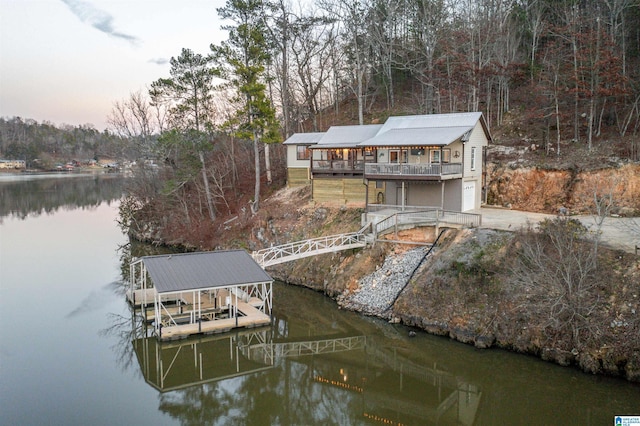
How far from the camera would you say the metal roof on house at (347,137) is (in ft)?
102

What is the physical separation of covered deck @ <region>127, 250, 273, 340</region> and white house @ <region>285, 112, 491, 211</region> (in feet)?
30.8

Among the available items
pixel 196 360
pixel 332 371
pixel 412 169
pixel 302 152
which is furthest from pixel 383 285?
pixel 302 152

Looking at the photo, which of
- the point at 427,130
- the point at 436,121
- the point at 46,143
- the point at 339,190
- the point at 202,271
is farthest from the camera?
the point at 46,143

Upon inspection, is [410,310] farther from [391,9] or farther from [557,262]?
[391,9]

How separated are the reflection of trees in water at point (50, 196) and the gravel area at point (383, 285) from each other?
125 feet

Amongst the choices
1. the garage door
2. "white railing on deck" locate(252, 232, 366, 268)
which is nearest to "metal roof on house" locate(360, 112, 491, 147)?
the garage door

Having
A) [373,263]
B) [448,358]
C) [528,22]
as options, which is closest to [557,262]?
[448,358]

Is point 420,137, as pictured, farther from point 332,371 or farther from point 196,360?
point 196,360

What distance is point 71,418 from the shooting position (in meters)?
13.6

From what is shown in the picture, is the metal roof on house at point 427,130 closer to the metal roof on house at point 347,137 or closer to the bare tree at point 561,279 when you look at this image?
the metal roof on house at point 347,137

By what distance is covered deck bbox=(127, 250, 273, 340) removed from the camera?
19.5m

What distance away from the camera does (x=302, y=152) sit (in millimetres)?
35969

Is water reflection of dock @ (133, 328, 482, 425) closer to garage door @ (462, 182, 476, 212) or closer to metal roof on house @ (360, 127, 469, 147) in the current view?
metal roof on house @ (360, 127, 469, 147)

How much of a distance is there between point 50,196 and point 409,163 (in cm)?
6412
